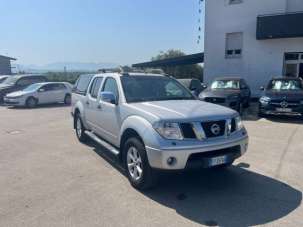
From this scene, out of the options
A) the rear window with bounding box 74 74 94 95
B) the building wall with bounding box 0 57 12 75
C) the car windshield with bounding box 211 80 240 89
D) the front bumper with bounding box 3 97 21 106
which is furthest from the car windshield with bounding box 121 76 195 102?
the building wall with bounding box 0 57 12 75

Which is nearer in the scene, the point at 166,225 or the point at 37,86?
the point at 166,225

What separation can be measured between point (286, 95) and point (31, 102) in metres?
13.4

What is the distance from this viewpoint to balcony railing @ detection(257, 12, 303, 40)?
16.5 metres

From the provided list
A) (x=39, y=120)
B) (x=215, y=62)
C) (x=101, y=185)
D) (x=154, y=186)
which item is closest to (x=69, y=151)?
(x=101, y=185)

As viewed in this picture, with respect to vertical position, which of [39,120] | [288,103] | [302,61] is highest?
[302,61]

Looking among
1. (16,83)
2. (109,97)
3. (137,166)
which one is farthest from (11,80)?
(137,166)

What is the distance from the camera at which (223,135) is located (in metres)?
4.45

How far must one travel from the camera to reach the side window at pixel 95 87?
6.64 metres

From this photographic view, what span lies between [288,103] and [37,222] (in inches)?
380

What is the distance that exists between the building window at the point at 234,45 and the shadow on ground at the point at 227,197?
15.3 m

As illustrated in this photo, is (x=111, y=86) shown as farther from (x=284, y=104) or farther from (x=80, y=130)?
(x=284, y=104)

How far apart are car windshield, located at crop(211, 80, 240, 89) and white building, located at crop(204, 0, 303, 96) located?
559cm

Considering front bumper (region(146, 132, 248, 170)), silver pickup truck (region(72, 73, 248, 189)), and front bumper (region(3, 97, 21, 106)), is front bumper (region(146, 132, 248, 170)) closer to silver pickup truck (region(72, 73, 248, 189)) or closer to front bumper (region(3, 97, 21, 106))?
silver pickup truck (region(72, 73, 248, 189))

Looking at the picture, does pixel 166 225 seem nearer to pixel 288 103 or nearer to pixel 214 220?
pixel 214 220
